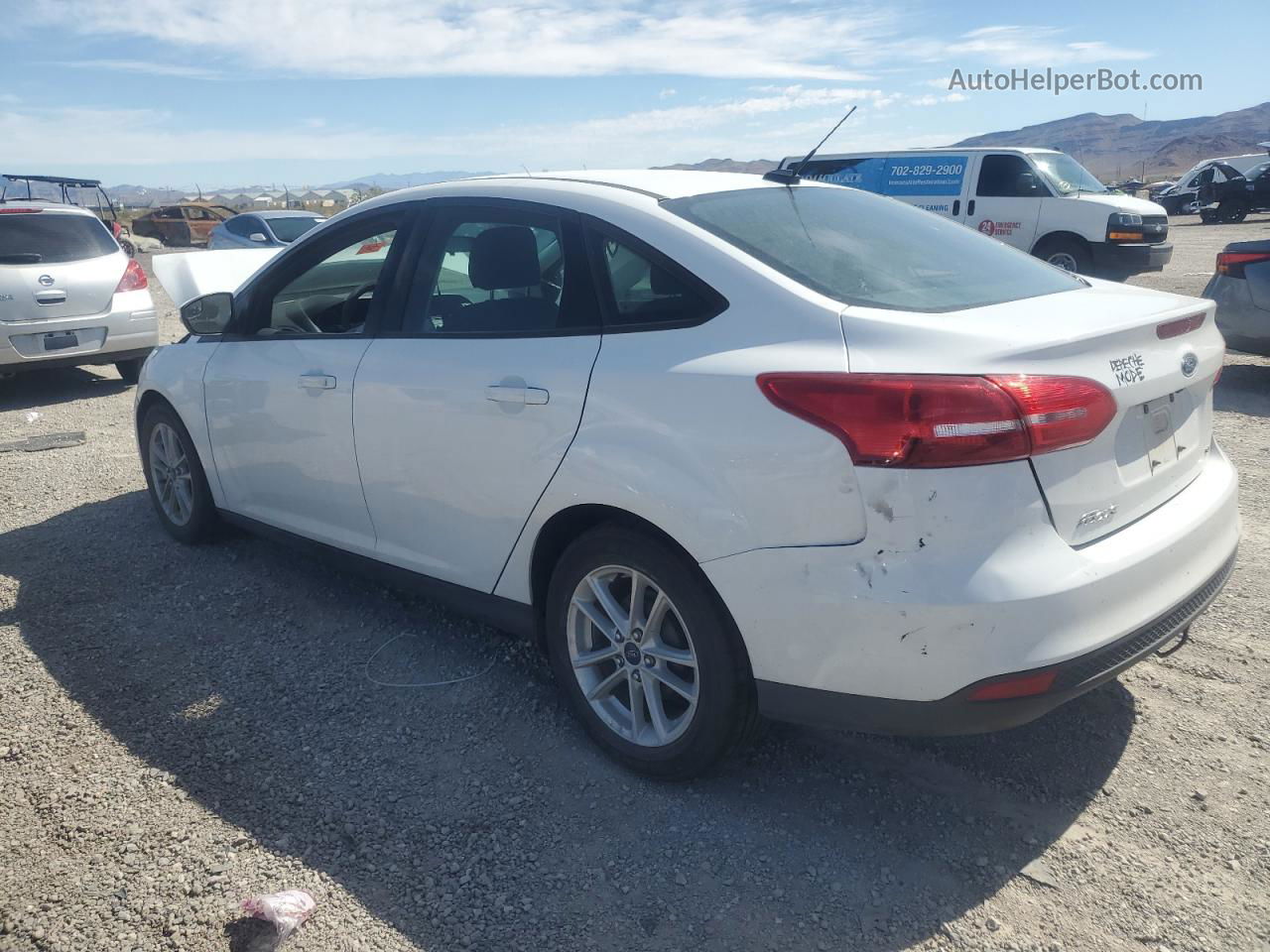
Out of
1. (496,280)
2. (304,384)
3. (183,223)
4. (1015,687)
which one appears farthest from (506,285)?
(183,223)

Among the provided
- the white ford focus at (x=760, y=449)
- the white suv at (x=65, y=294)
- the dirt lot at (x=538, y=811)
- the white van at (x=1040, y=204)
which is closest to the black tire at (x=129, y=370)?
the white suv at (x=65, y=294)

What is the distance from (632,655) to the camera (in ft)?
9.85

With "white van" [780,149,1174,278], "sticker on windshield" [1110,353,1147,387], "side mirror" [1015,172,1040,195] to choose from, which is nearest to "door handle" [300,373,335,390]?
"sticker on windshield" [1110,353,1147,387]

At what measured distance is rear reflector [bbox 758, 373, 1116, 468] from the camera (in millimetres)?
2299

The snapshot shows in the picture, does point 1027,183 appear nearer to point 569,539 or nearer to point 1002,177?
point 1002,177

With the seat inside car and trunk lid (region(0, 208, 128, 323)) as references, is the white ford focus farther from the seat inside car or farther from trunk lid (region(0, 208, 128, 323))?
trunk lid (region(0, 208, 128, 323))

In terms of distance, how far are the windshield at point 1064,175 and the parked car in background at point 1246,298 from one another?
678 cm

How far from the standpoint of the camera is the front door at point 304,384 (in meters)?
3.81

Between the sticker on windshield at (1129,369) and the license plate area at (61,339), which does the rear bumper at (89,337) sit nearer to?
the license plate area at (61,339)

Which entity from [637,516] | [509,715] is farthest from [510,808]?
[637,516]

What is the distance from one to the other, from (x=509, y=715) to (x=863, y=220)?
206cm

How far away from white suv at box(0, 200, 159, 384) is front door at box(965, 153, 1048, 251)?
10.6m

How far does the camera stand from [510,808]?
2.95 metres

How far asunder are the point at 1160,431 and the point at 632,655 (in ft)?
5.26
